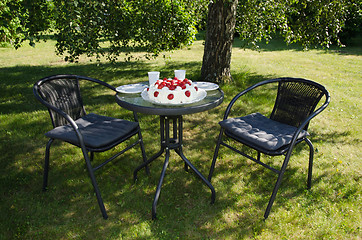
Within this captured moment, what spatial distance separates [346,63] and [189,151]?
333 inches

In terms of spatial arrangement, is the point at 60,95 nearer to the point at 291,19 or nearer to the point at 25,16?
the point at 25,16

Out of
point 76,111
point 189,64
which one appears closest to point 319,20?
point 189,64

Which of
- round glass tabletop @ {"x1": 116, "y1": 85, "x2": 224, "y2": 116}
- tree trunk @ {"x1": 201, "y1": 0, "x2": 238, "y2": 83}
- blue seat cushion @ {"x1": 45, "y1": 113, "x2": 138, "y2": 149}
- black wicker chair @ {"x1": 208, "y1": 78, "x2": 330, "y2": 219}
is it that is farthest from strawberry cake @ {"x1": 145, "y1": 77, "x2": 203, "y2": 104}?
tree trunk @ {"x1": 201, "y1": 0, "x2": 238, "y2": 83}

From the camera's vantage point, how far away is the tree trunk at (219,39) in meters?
5.41

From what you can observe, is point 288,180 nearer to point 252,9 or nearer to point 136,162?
point 136,162

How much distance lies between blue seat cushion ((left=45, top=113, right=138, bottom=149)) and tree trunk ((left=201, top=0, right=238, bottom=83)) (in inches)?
140

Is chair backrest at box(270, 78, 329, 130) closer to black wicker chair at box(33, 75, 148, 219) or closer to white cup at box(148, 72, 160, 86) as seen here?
white cup at box(148, 72, 160, 86)

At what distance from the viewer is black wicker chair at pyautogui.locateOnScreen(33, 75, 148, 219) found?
2.32 meters

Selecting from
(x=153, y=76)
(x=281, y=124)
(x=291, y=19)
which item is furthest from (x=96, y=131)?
(x=291, y=19)

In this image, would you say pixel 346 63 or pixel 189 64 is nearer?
pixel 189 64

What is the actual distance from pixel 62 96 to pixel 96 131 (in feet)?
2.00

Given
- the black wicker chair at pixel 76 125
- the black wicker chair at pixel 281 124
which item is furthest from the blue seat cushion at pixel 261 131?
the black wicker chair at pixel 76 125

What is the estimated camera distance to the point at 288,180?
9.88ft

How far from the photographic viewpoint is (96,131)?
259cm
